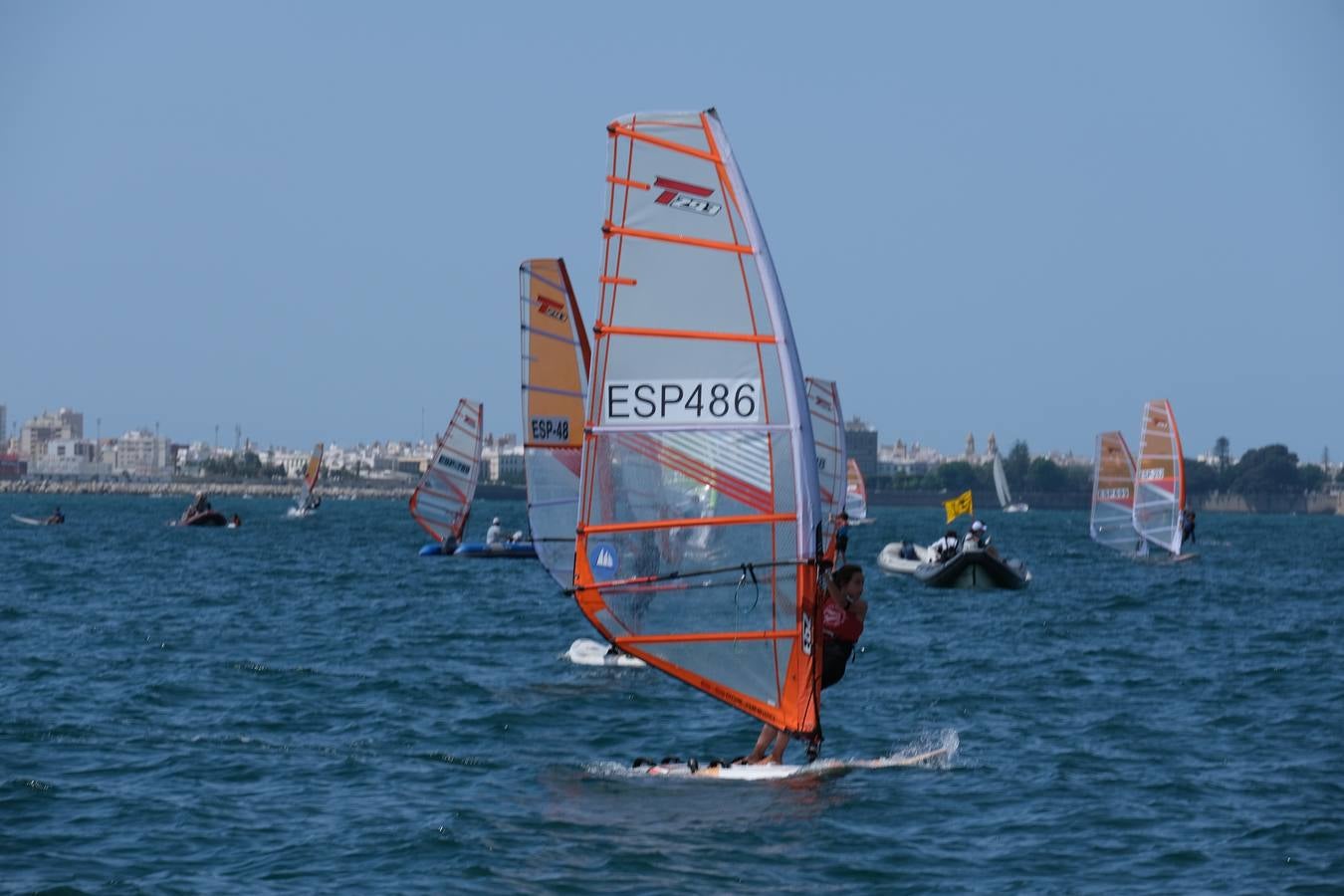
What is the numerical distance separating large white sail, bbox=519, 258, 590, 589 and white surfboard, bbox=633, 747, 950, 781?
9080mm

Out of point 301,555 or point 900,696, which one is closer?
point 900,696

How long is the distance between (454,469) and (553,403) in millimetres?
20938

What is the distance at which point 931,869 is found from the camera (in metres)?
10.5

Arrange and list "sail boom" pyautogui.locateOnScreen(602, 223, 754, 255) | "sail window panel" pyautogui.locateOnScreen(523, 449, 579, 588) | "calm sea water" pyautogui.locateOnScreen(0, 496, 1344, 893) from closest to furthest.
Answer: "calm sea water" pyautogui.locateOnScreen(0, 496, 1344, 893), "sail boom" pyautogui.locateOnScreen(602, 223, 754, 255), "sail window panel" pyautogui.locateOnScreen(523, 449, 579, 588)

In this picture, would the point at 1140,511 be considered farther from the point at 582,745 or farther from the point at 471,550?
the point at 582,745

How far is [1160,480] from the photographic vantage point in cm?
4478

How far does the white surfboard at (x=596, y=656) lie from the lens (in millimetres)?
19703

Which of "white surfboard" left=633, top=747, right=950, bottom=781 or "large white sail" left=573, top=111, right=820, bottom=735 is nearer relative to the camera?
"large white sail" left=573, top=111, right=820, bottom=735

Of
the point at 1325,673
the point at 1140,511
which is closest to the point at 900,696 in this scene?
the point at 1325,673

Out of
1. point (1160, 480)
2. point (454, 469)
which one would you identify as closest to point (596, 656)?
point (454, 469)

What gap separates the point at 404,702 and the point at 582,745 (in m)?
2.86

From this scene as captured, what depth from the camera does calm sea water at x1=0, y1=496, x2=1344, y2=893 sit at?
34.3 feet

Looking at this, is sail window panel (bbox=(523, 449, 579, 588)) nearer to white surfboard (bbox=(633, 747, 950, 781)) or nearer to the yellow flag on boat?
white surfboard (bbox=(633, 747, 950, 781))

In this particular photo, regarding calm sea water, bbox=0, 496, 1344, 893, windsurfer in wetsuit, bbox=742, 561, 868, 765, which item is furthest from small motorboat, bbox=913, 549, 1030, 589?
windsurfer in wetsuit, bbox=742, 561, 868, 765
